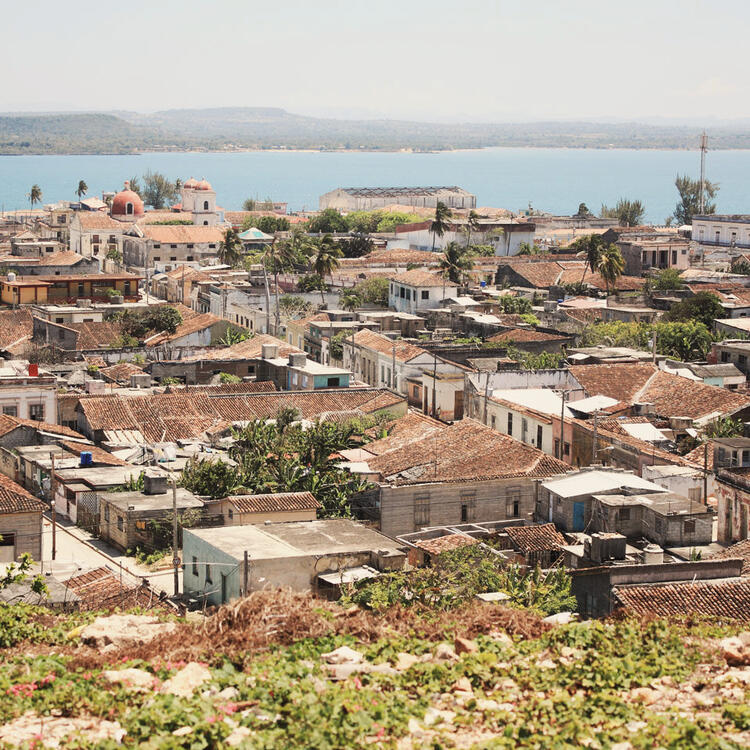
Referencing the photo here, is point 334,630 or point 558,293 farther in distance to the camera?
point 558,293

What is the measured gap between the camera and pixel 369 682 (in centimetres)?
1508

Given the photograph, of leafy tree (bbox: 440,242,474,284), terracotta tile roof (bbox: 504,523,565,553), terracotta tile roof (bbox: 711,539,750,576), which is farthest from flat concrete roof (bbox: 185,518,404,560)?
leafy tree (bbox: 440,242,474,284)

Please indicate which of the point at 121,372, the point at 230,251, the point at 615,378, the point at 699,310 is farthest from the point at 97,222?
the point at 615,378

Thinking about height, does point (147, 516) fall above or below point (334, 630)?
below

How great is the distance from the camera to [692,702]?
48.3 feet

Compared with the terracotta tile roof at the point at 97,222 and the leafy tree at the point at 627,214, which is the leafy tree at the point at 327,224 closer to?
the terracotta tile roof at the point at 97,222

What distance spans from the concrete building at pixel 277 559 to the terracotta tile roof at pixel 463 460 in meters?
6.69

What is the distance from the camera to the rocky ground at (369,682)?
13.5 m

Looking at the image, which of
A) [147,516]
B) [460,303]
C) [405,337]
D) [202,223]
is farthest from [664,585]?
[202,223]

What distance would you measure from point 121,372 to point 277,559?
29.5m

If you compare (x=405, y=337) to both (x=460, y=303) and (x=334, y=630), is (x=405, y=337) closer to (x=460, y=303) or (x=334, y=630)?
(x=460, y=303)

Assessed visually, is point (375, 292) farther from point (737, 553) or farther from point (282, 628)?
point (282, 628)

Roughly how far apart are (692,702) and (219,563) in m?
12.3

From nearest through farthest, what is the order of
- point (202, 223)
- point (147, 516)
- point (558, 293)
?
point (147, 516) < point (558, 293) < point (202, 223)
